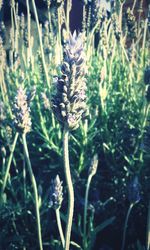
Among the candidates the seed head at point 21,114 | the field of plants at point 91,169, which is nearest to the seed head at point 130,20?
the field of plants at point 91,169

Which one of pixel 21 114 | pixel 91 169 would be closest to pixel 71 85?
pixel 21 114

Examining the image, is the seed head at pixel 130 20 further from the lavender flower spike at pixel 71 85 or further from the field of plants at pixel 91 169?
the lavender flower spike at pixel 71 85

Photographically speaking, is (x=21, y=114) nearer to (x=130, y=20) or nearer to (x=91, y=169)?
(x=91, y=169)

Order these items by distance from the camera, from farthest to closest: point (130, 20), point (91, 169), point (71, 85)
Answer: point (130, 20), point (91, 169), point (71, 85)

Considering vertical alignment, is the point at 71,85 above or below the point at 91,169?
above

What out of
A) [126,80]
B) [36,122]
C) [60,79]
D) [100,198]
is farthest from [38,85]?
[60,79]

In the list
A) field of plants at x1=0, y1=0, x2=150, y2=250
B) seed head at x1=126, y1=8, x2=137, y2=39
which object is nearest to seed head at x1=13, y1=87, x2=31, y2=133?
field of plants at x1=0, y1=0, x2=150, y2=250

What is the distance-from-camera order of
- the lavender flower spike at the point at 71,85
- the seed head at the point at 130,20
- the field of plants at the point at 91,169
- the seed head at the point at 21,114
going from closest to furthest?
1. the lavender flower spike at the point at 71,85
2. the seed head at the point at 21,114
3. the field of plants at the point at 91,169
4. the seed head at the point at 130,20

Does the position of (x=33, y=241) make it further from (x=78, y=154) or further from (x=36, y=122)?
(x=36, y=122)
